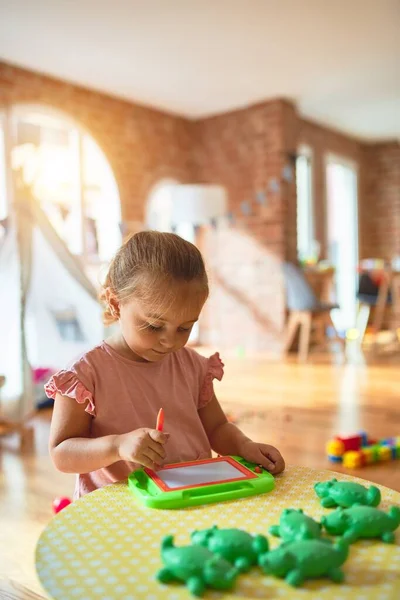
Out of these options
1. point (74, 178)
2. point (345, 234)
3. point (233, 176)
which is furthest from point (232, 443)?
point (345, 234)

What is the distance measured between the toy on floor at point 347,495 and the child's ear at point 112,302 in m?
0.43

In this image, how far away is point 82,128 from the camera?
188 inches

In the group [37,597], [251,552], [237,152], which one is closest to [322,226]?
[237,152]

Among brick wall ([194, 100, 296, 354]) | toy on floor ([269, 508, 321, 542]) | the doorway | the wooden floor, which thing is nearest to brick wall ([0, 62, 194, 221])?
brick wall ([194, 100, 296, 354])

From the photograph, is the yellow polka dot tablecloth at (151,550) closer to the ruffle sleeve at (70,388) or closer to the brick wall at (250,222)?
the ruffle sleeve at (70,388)

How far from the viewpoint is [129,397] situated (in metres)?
0.97

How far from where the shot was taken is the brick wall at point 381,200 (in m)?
7.26

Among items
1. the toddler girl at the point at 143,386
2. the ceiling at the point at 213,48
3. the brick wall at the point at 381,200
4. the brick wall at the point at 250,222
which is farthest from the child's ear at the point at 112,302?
the brick wall at the point at 381,200

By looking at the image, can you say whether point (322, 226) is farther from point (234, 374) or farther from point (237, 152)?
point (234, 374)

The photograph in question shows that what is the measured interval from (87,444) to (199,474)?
0.18 metres

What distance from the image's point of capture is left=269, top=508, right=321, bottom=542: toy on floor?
59 centimetres

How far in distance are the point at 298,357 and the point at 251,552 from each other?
15.2ft

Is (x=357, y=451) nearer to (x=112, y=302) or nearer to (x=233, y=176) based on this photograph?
(x=112, y=302)

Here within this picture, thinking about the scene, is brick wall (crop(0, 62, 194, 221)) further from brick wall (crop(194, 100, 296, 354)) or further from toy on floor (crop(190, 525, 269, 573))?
toy on floor (crop(190, 525, 269, 573))
